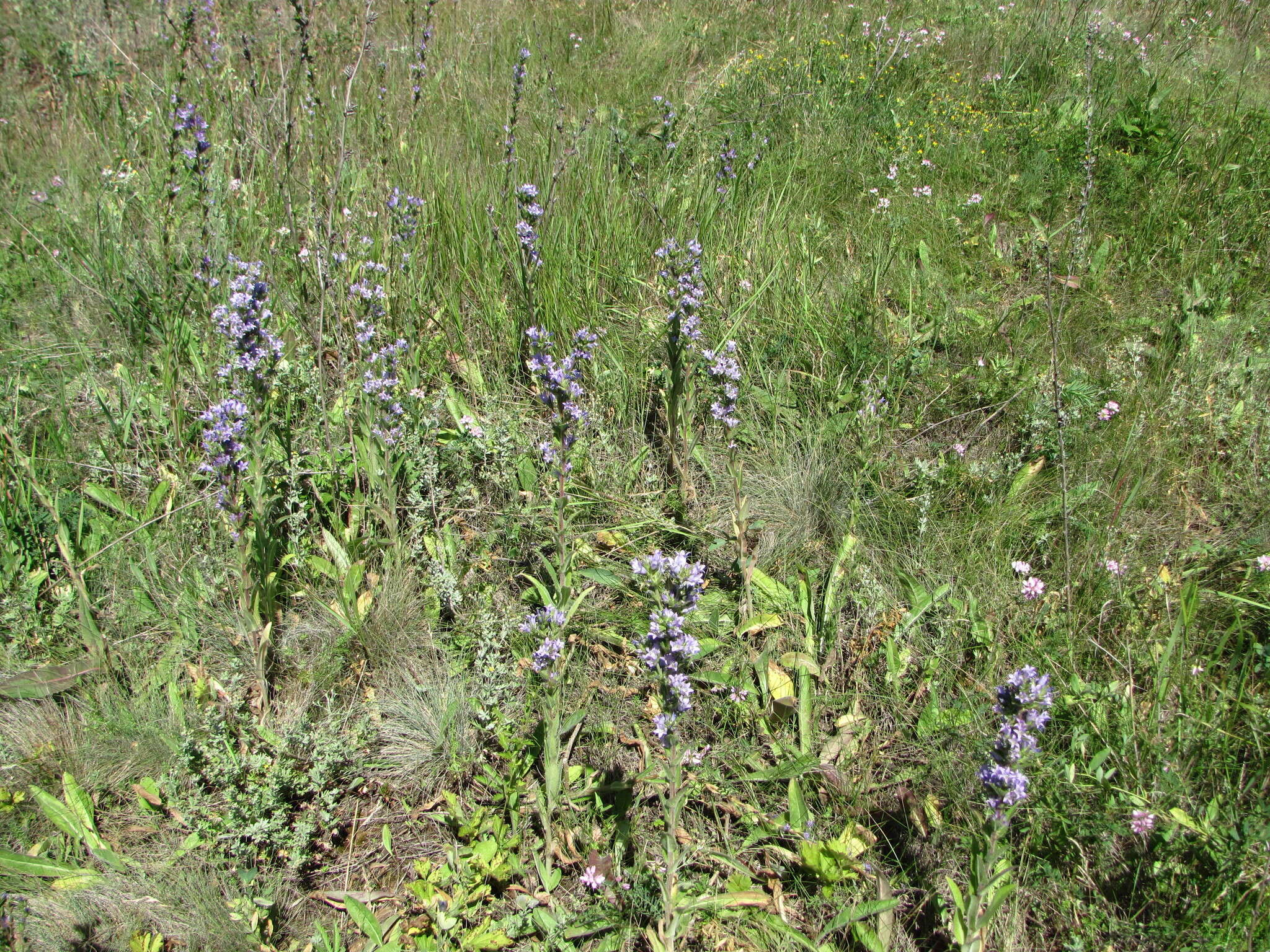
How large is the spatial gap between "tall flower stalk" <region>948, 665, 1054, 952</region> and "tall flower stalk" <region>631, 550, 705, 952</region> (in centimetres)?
64

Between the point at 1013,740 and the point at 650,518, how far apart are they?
4.92 feet

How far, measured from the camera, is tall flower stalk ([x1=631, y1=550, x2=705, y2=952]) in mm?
1652

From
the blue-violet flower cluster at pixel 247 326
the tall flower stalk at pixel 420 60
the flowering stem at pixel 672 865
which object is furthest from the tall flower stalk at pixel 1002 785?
the tall flower stalk at pixel 420 60

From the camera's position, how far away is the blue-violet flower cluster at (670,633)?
5.41 feet

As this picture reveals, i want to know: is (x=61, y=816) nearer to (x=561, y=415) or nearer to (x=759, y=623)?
(x=561, y=415)

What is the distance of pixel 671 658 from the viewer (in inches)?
65.4

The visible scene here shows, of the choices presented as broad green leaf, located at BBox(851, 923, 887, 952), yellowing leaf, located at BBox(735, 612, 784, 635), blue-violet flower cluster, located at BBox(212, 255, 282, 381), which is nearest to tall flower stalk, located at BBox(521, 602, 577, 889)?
yellowing leaf, located at BBox(735, 612, 784, 635)

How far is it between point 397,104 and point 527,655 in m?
4.15

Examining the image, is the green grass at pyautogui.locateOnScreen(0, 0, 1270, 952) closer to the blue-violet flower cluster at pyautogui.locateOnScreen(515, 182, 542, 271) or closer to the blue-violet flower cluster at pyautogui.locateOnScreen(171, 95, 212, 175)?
the blue-violet flower cluster at pyautogui.locateOnScreen(515, 182, 542, 271)

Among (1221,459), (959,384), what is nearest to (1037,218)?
(959,384)

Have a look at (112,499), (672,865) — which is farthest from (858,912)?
(112,499)

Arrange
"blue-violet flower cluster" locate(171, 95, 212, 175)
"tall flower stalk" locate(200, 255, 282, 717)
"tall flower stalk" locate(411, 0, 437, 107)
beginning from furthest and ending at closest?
1. "tall flower stalk" locate(411, 0, 437, 107)
2. "blue-violet flower cluster" locate(171, 95, 212, 175)
3. "tall flower stalk" locate(200, 255, 282, 717)

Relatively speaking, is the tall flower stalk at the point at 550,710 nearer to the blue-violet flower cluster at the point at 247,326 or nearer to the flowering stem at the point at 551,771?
the flowering stem at the point at 551,771

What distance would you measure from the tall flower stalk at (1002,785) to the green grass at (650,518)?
21cm
